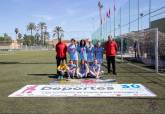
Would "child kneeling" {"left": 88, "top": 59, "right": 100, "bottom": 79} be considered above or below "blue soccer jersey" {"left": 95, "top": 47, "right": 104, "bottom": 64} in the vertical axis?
below

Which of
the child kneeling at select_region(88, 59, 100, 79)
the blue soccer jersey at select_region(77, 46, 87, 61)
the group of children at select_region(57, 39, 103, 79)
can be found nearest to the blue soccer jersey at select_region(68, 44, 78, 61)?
the group of children at select_region(57, 39, 103, 79)

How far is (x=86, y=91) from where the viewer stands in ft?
40.3

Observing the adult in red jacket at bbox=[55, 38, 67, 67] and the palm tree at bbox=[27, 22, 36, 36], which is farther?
the palm tree at bbox=[27, 22, 36, 36]

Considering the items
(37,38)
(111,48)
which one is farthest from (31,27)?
(111,48)

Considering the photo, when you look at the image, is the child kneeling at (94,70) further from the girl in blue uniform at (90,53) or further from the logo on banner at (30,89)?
the logo on banner at (30,89)

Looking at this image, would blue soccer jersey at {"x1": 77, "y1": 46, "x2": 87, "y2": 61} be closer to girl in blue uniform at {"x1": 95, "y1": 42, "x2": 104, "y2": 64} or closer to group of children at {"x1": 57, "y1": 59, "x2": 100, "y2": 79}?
group of children at {"x1": 57, "y1": 59, "x2": 100, "y2": 79}

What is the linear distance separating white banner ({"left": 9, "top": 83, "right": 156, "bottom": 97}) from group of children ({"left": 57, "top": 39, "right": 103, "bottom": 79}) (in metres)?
2.80

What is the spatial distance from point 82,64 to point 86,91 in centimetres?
480

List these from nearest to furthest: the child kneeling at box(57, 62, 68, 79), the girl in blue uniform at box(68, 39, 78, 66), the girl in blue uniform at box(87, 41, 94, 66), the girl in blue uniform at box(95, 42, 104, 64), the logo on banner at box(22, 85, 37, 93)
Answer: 1. the logo on banner at box(22, 85, 37, 93)
2. the child kneeling at box(57, 62, 68, 79)
3. the girl in blue uniform at box(68, 39, 78, 66)
4. the girl in blue uniform at box(87, 41, 94, 66)
5. the girl in blue uniform at box(95, 42, 104, 64)

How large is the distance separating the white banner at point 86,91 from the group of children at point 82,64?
110 inches

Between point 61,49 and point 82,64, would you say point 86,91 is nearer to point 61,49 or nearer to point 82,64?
point 82,64

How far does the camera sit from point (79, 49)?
1770 centimetres

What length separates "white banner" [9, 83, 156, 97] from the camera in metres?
11.7

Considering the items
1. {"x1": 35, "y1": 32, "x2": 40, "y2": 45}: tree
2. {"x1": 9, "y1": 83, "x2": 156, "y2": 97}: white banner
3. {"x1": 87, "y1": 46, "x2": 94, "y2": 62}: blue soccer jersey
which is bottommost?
{"x1": 9, "y1": 83, "x2": 156, "y2": 97}: white banner
